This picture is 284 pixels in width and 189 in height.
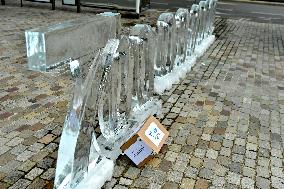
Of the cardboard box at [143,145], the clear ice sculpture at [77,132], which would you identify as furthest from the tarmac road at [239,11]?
the clear ice sculpture at [77,132]

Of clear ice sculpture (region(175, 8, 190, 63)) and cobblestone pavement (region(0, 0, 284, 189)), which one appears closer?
cobblestone pavement (region(0, 0, 284, 189))

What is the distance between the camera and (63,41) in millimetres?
2441

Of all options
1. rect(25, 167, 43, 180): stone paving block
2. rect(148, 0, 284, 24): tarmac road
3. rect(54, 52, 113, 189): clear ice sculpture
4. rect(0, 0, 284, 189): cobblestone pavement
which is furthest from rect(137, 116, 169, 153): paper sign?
rect(148, 0, 284, 24): tarmac road

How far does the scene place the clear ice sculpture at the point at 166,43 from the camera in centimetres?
509

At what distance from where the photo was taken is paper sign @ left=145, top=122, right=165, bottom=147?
376cm

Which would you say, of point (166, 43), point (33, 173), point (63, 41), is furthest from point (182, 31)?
point (63, 41)

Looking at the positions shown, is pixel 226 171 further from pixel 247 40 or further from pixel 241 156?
pixel 247 40

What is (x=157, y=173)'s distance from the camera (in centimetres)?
351

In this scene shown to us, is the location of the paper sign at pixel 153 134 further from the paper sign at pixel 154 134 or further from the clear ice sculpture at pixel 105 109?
the clear ice sculpture at pixel 105 109

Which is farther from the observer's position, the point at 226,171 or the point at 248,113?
the point at 248,113

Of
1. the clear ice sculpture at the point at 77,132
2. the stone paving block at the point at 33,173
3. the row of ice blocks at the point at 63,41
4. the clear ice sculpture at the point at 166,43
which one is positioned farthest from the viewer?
the clear ice sculpture at the point at 166,43

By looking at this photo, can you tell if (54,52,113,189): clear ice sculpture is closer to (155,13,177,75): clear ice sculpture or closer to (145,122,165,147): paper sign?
(145,122,165,147): paper sign

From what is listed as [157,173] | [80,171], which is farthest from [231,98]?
[80,171]

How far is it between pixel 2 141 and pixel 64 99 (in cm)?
139
